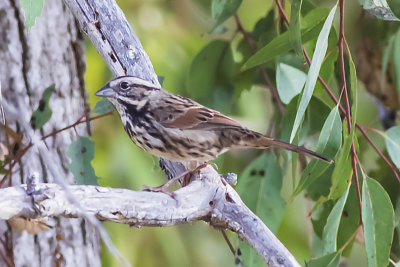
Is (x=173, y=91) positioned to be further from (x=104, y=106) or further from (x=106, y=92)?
(x=106, y=92)

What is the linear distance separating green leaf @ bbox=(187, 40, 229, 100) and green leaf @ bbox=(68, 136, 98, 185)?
86cm

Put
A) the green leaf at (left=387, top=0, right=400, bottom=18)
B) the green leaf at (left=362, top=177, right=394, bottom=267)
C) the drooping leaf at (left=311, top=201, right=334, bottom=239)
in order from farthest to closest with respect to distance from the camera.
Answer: the green leaf at (left=387, top=0, right=400, bottom=18) → the drooping leaf at (left=311, top=201, right=334, bottom=239) → the green leaf at (left=362, top=177, right=394, bottom=267)

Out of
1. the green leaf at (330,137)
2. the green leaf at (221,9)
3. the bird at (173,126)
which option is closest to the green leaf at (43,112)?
the bird at (173,126)

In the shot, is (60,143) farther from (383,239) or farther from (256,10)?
(256,10)

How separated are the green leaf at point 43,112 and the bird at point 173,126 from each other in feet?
0.89

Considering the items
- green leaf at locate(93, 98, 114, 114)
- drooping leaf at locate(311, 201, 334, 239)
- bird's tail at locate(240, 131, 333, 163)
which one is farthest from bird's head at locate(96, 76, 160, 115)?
drooping leaf at locate(311, 201, 334, 239)

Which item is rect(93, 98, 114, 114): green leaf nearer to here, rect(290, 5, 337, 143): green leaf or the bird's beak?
the bird's beak

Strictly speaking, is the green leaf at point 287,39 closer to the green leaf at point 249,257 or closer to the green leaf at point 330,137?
the green leaf at point 330,137

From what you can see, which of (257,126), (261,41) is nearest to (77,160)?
(261,41)

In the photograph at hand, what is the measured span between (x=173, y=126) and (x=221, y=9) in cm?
61

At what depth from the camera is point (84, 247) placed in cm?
388

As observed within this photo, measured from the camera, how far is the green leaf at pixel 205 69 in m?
4.02

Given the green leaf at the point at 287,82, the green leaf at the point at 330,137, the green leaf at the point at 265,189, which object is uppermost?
the green leaf at the point at 287,82

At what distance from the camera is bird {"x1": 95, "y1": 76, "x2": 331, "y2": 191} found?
3.04m
